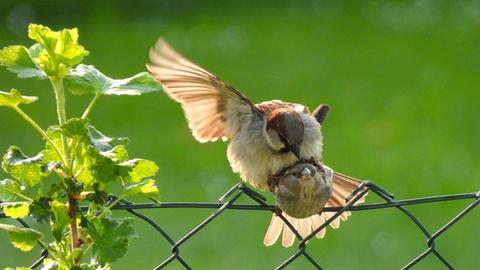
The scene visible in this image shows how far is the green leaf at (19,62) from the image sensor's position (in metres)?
1.78

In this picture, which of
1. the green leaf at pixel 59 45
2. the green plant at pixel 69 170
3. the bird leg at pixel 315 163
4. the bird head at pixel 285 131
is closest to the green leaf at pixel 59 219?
the green plant at pixel 69 170

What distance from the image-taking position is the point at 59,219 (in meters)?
1.76

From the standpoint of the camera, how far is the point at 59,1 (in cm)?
926

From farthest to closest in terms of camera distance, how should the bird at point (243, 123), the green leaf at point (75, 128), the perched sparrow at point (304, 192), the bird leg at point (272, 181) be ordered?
the bird at point (243, 123) → the bird leg at point (272, 181) → the perched sparrow at point (304, 192) → the green leaf at point (75, 128)

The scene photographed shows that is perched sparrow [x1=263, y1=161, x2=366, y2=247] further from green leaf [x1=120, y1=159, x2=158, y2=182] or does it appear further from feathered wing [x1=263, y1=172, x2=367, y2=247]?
green leaf [x1=120, y1=159, x2=158, y2=182]

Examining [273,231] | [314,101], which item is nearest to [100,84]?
[273,231]

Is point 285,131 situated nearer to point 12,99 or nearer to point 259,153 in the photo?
point 259,153

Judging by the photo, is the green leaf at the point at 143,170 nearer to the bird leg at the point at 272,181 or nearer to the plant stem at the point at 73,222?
the plant stem at the point at 73,222

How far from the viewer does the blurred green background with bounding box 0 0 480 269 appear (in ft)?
17.7

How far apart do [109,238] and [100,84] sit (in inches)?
10.1

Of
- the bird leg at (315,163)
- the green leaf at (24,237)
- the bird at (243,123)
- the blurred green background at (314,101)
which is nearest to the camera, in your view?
the green leaf at (24,237)

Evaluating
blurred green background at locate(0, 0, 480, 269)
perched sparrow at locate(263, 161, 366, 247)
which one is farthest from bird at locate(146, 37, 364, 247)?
blurred green background at locate(0, 0, 480, 269)

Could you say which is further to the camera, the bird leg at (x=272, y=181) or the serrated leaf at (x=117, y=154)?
the bird leg at (x=272, y=181)

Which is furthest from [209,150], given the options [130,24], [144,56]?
[130,24]
